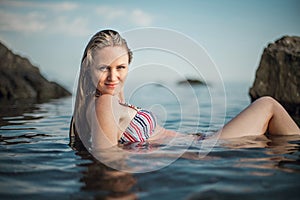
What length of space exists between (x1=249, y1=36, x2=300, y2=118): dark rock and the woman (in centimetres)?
294

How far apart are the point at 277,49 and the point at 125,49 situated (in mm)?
5271

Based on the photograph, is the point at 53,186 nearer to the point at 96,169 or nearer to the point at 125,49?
the point at 96,169

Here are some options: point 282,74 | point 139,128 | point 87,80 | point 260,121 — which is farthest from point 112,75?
point 282,74

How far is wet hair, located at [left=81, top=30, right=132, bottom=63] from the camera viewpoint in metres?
3.38

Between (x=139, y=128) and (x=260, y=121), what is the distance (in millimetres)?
1469

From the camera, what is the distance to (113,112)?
322cm

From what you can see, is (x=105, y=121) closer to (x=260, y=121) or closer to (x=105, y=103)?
(x=105, y=103)

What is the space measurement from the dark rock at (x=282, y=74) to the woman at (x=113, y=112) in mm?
2940

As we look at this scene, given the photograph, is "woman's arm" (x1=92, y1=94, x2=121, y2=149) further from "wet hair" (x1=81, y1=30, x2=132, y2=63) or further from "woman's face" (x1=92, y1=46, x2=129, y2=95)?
"wet hair" (x1=81, y1=30, x2=132, y2=63)

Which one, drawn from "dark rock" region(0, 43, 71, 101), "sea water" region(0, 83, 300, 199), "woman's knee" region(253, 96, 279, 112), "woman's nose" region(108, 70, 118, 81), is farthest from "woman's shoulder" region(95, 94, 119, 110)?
"dark rock" region(0, 43, 71, 101)

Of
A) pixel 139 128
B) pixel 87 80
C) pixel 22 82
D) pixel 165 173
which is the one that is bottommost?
pixel 165 173

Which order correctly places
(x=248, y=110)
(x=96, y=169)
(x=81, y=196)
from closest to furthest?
(x=81, y=196) → (x=96, y=169) → (x=248, y=110)

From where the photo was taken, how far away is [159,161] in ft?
9.30

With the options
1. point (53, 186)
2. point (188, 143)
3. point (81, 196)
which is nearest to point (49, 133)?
point (188, 143)
